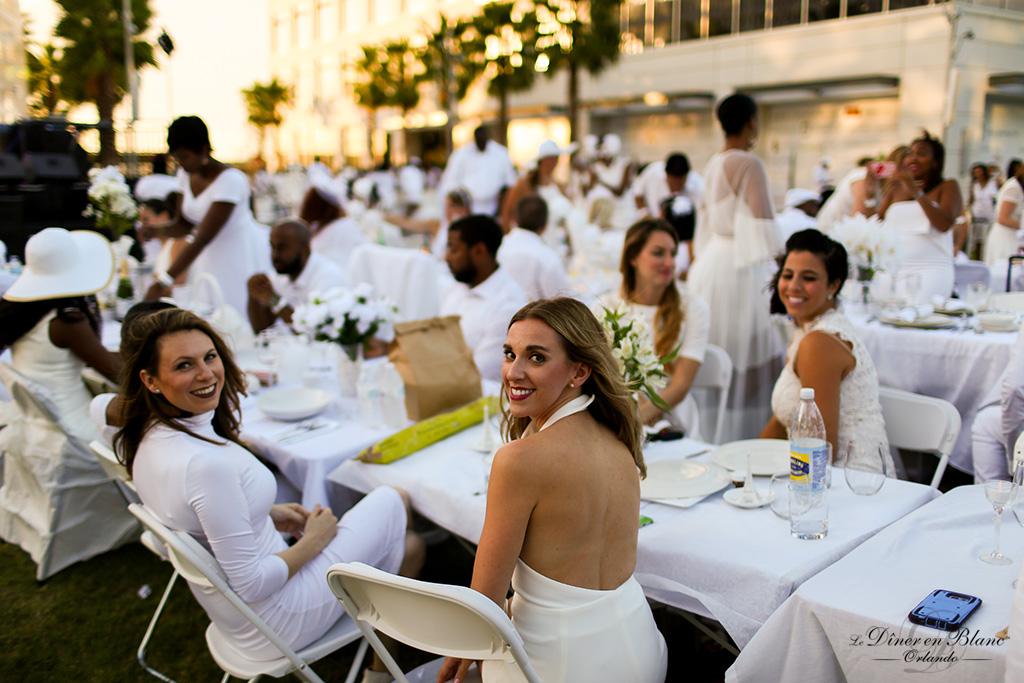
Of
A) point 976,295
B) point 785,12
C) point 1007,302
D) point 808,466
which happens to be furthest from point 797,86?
point 808,466

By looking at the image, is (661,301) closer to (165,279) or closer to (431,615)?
(431,615)

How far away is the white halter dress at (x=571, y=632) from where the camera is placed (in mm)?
1886

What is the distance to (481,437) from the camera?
126 inches

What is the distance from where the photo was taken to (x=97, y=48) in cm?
2620

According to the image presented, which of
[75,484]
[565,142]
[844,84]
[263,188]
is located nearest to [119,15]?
[263,188]

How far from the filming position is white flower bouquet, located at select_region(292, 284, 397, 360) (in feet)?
11.8

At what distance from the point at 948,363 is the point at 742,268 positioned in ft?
4.10

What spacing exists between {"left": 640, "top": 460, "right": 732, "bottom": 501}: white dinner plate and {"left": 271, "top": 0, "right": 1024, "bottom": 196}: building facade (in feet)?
34.8

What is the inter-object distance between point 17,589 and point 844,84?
22.8m

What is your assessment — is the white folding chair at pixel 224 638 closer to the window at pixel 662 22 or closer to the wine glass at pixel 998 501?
the wine glass at pixel 998 501

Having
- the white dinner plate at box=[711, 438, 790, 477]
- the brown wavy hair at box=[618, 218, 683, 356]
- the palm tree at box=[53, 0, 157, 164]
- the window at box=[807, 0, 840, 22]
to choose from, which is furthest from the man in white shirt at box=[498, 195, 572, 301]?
the palm tree at box=[53, 0, 157, 164]

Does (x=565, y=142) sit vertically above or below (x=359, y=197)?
above

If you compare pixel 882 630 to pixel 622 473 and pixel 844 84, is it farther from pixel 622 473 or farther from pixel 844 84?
pixel 844 84

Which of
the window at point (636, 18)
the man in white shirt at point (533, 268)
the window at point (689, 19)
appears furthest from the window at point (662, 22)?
the man in white shirt at point (533, 268)
